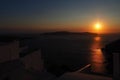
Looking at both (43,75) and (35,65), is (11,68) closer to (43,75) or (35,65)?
(43,75)

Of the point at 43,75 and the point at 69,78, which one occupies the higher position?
the point at 69,78

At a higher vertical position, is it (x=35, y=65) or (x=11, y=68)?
(x=11, y=68)

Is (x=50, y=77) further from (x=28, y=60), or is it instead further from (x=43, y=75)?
(x=28, y=60)

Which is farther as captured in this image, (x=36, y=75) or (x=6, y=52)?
(x=6, y=52)

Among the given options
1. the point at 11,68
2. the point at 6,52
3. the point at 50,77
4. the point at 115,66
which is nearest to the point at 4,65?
the point at 11,68

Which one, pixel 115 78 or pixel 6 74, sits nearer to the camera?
pixel 115 78

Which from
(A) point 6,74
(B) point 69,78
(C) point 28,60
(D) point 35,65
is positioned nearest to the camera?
(B) point 69,78

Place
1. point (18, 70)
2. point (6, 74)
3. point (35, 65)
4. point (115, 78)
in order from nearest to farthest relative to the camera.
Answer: point (115, 78), point (6, 74), point (18, 70), point (35, 65)

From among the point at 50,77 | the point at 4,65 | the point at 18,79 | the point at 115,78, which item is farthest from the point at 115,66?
the point at 4,65

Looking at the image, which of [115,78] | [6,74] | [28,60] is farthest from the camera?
[28,60]
